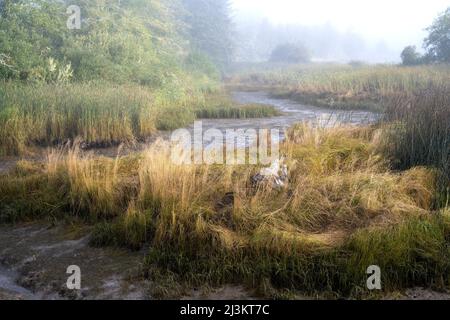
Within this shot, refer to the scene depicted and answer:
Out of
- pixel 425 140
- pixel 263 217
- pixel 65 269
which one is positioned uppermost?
pixel 425 140

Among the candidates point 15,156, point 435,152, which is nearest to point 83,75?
point 15,156

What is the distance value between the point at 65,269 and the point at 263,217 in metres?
2.22

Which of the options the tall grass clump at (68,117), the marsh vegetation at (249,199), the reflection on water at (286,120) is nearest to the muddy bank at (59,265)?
the marsh vegetation at (249,199)

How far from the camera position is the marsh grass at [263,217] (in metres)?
4.82

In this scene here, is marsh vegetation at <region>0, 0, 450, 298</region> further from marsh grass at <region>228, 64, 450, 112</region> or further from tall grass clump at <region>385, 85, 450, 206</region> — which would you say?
marsh grass at <region>228, 64, 450, 112</region>

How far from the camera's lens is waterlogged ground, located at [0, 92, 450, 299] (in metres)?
4.59

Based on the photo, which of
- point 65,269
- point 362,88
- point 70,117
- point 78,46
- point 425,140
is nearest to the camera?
point 65,269

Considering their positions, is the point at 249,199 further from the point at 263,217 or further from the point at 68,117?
the point at 68,117

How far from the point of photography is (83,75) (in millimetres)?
15797

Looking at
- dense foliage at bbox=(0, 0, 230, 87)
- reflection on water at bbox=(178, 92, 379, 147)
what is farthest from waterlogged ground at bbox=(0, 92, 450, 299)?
dense foliage at bbox=(0, 0, 230, 87)

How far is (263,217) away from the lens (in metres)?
5.68

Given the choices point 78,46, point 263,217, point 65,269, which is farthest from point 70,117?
point 78,46

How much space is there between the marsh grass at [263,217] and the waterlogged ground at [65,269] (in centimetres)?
17

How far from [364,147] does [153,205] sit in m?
3.97
